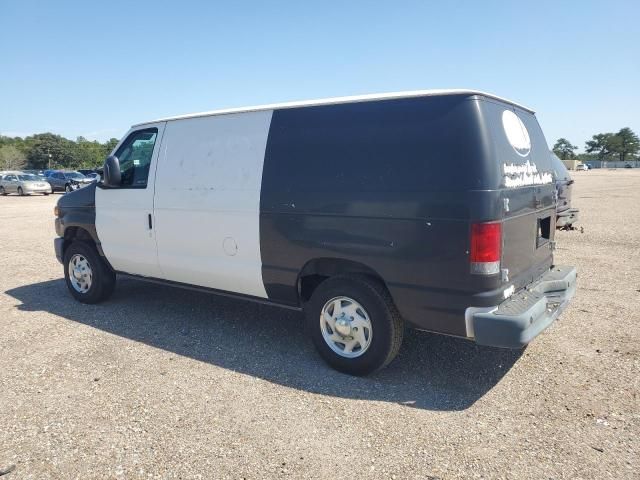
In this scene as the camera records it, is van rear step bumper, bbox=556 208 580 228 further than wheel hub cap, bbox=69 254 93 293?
Yes

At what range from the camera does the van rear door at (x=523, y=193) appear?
144 inches

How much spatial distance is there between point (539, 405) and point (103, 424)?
10.3ft

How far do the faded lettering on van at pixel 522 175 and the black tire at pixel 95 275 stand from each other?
192 inches

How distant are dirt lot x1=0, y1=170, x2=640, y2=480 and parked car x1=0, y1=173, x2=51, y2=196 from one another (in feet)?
94.9

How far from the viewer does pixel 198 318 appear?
5723 mm

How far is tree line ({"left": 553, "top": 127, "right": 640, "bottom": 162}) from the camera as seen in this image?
136125mm

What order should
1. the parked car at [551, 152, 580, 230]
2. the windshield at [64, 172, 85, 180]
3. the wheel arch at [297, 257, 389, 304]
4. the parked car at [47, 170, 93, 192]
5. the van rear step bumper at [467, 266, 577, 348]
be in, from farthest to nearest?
the windshield at [64, 172, 85, 180] → the parked car at [47, 170, 93, 192] → the parked car at [551, 152, 580, 230] → the wheel arch at [297, 257, 389, 304] → the van rear step bumper at [467, 266, 577, 348]

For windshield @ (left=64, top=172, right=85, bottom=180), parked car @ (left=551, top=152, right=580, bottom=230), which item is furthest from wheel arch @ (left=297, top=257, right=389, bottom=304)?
windshield @ (left=64, top=172, right=85, bottom=180)

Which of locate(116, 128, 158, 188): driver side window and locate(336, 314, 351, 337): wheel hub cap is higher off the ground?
locate(116, 128, 158, 188): driver side window

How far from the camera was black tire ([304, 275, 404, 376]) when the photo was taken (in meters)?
3.90

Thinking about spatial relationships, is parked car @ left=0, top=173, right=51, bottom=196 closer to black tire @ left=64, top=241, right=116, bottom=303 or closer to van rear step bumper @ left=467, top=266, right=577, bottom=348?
black tire @ left=64, top=241, right=116, bottom=303

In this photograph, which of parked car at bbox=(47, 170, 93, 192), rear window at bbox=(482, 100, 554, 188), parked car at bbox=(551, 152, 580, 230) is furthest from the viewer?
parked car at bbox=(47, 170, 93, 192)

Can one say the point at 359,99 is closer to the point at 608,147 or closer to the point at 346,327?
the point at 346,327

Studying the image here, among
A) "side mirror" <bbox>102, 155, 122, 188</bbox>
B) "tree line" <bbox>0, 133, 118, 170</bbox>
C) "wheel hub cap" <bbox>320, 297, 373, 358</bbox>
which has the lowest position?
"wheel hub cap" <bbox>320, 297, 373, 358</bbox>
